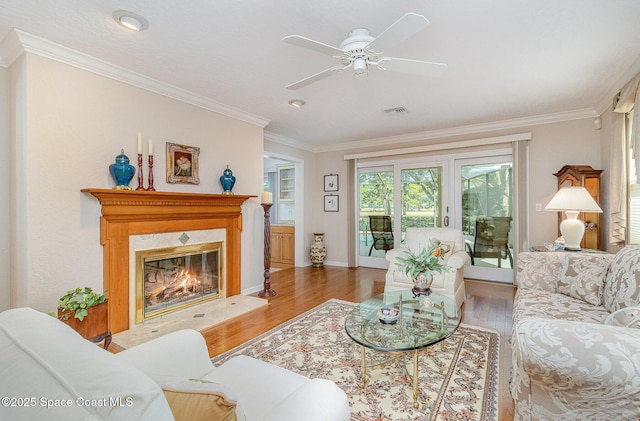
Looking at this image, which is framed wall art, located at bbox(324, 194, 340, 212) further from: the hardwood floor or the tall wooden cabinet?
the tall wooden cabinet

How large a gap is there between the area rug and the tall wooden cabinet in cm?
193

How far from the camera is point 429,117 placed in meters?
4.16

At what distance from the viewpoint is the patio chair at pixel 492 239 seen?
450cm

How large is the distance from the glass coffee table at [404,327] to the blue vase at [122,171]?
229 cm

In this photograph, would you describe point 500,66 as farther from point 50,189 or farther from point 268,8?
point 50,189

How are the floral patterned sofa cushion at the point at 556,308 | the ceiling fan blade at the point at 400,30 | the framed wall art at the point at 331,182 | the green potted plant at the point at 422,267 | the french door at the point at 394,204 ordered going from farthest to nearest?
the framed wall art at the point at 331,182 → the french door at the point at 394,204 → the green potted plant at the point at 422,267 → the floral patterned sofa cushion at the point at 556,308 → the ceiling fan blade at the point at 400,30

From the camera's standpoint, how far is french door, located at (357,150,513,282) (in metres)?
4.51

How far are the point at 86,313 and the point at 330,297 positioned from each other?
251 centimetres

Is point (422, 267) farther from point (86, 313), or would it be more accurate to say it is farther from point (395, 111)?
point (86, 313)

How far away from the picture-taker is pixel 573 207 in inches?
116

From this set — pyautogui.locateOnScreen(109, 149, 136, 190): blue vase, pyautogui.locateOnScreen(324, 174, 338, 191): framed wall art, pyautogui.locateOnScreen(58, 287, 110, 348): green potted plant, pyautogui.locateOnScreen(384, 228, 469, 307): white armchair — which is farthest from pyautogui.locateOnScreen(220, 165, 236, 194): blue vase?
pyautogui.locateOnScreen(324, 174, 338, 191): framed wall art

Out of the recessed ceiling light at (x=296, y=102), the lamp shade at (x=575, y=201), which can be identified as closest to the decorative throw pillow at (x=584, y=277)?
the lamp shade at (x=575, y=201)

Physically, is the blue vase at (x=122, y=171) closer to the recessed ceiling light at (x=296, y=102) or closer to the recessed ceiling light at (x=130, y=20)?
the recessed ceiling light at (x=130, y=20)

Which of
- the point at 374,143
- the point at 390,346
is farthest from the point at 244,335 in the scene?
the point at 374,143
